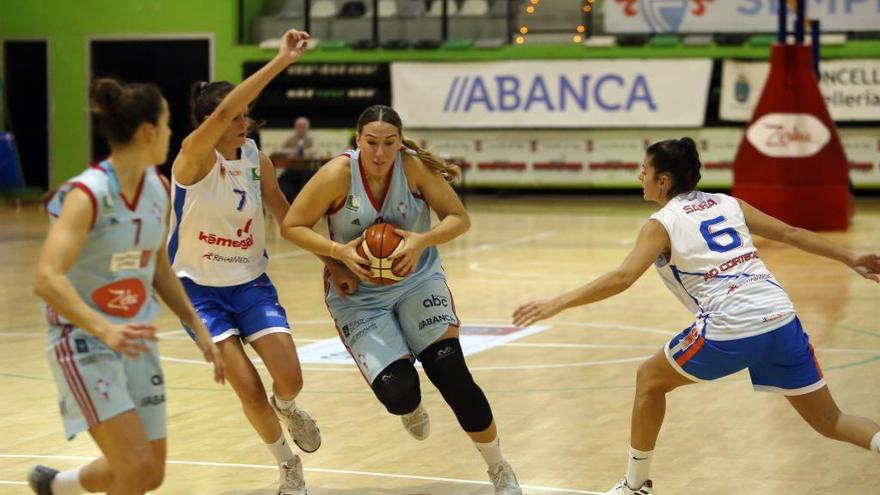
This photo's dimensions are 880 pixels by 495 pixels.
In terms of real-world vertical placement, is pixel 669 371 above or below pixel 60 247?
below

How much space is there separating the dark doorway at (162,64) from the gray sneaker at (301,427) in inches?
844

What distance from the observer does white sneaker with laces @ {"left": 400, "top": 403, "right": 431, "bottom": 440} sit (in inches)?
232

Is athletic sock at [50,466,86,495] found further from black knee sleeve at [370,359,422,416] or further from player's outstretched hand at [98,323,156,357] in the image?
black knee sleeve at [370,359,422,416]

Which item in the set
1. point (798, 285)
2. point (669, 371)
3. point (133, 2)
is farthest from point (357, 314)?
point (133, 2)

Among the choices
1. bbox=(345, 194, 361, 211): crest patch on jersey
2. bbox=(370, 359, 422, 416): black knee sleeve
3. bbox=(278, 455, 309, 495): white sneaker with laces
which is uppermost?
bbox=(345, 194, 361, 211): crest patch on jersey

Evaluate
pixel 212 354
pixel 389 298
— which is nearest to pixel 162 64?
pixel 389 298

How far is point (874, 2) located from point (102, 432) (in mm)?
21584

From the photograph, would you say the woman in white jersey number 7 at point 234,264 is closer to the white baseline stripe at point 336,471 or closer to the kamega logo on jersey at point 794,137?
the white baseline stripe at point 336,471

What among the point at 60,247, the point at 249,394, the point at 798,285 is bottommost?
Result: the point at 798,285

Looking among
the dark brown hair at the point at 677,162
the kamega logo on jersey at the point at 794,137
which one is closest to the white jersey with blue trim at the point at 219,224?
the dark brown hair at the point at 677,162

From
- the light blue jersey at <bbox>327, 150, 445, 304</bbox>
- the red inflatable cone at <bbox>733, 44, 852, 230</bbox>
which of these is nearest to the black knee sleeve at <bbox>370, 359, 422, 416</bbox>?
the light blue jersey at <bbox>327, 150, 445, 304</bbox>

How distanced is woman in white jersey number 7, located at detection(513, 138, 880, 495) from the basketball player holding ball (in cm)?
64

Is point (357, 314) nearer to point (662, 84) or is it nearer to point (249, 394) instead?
point (249, 394)

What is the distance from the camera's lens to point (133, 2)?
27.4m
